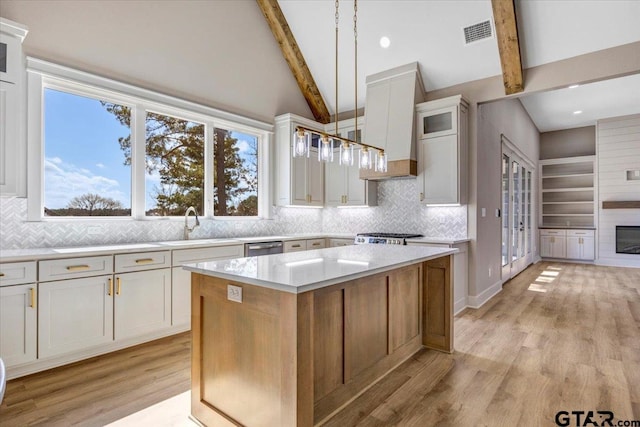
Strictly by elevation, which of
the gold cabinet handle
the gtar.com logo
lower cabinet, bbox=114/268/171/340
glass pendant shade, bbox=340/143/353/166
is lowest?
the gtar.com logo

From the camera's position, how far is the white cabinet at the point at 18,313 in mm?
2502

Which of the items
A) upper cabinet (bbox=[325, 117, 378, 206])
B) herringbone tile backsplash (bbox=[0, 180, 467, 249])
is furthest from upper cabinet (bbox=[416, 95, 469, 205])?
upper cabinet (bbox=[325, 117, 378, 206])

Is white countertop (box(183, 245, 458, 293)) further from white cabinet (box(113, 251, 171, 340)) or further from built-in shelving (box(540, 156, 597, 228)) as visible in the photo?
built-in shelving (box(540, 156, 597, 228))

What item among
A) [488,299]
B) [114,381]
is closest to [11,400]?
[114,381]

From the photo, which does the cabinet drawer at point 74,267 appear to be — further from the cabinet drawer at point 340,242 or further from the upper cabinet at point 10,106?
the cabinet drawer at point 340,242

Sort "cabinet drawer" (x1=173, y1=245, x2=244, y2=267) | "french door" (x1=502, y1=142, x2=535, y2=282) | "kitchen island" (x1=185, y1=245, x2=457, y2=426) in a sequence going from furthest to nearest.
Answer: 1. "french door" (x1=502, y1=142, x2=535, y2=282)
2. "cabinet drawer" (x1=173, y1=245, x2=244, y2=267)
3. "kitchen island" (x1=185, y1=245, x2=457, y2=426)

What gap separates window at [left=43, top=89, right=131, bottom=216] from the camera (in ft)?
10.7

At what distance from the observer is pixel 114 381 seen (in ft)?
8.50

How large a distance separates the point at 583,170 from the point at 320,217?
726cm

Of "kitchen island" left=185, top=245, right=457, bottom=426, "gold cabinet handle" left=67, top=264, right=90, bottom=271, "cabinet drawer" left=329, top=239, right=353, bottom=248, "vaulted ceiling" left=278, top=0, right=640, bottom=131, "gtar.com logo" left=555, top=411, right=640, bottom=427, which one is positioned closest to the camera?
"kitchen island" left=185, top=245, right=457, bottom=426

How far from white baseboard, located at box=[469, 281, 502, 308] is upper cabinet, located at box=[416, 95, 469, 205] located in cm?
129

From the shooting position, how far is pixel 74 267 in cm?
282

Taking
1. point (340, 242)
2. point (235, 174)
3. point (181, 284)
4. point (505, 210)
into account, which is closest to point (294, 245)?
point (340, 242)

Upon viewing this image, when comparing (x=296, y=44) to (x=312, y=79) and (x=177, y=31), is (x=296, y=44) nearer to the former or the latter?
(x=312, y=79)
